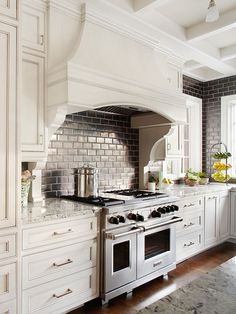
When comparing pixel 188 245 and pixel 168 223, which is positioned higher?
pixel 168 223

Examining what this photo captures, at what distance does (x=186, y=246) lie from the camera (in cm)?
348

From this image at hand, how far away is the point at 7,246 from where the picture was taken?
186cm

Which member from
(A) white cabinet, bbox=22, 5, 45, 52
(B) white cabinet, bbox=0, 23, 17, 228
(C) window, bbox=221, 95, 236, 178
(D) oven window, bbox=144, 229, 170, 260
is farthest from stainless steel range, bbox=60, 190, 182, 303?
(C) window, bbox=221, 95, 236, 178

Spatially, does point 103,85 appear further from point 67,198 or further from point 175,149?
point 175,149

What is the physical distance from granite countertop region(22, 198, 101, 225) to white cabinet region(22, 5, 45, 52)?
1342 mm

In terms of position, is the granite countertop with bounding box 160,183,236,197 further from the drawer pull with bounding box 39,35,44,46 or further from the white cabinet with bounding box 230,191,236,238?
the drawer pull with bounding box 39,35,44,46

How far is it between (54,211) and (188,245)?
2.02 metres

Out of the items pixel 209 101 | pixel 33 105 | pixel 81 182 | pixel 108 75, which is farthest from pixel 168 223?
pixel 209 101

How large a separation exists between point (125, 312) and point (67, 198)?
1156 mm

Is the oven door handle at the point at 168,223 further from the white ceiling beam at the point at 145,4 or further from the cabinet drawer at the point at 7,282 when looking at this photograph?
the white ceiling beam at the point at 145,4

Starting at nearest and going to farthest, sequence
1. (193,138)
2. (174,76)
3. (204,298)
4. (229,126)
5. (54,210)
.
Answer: (204,298) → (54,210) → (174,76) → (229,126) → (193,138)

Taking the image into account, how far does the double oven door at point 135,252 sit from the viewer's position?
2.43 metres

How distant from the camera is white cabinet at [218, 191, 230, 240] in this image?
4.16 m

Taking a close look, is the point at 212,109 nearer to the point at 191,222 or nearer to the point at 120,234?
the point at 191,222
